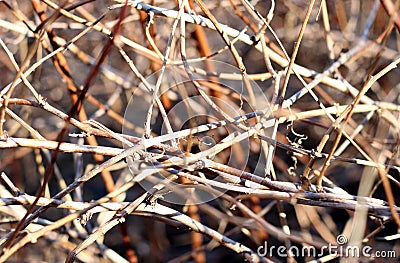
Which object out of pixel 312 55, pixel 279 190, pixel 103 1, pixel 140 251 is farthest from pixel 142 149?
pixel 312 55

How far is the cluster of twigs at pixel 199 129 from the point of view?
0.67 metres

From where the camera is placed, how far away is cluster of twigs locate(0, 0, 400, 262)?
2.21 feet

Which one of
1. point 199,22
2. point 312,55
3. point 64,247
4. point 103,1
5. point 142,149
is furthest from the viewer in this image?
point 312,55

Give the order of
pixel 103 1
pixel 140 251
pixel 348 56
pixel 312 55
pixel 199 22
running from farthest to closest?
pixel 312 55
pixel 103 1
pixel 140 251
pixel 348 56
pixel 199 22

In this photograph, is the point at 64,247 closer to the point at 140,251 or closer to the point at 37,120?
the point at 140,251

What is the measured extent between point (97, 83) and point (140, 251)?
2.32ft

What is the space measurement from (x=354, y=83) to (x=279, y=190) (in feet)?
3.49

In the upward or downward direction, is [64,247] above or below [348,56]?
below

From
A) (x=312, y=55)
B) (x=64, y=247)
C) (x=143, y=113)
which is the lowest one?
(x=64, y=247)

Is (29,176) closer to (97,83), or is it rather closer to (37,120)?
(37,120)

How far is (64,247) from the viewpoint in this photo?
120cm

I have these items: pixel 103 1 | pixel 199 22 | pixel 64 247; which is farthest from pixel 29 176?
pixel 199 22

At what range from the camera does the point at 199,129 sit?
0.73m

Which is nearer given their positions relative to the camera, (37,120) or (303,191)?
(303,191)
